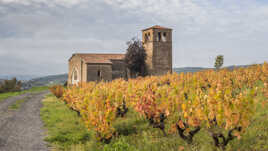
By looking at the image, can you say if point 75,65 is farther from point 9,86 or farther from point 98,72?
point 9,86

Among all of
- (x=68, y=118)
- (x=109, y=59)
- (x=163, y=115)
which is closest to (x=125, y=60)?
→ (x=109, y=59)

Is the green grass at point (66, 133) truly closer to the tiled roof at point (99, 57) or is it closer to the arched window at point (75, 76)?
the tiled roof at point (99, 57)

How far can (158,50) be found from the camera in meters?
45.8

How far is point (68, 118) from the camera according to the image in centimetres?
1476

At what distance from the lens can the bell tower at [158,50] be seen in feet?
149

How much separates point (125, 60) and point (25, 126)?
110 ft

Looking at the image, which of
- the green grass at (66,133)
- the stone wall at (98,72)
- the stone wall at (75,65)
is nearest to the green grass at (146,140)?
the green grass at (66,133)

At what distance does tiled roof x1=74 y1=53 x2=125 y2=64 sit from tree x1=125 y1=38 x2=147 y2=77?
11.4ft

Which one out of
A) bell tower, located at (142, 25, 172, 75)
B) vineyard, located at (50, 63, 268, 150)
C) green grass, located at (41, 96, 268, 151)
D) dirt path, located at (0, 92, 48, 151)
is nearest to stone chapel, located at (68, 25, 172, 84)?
bell tower, located at (142, 25, 172, 75)

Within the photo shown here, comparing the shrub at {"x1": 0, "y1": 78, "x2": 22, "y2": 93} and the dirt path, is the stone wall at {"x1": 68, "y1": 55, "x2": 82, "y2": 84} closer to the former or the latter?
the shrub at {"x1": 0, "y1": 78, "x2": 22, "y2": 93}

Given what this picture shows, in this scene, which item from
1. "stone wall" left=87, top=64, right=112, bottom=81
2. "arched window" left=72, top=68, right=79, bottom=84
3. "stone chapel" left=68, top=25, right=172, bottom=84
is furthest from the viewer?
"arched window" left=72, top=68, right=79, bottom=84

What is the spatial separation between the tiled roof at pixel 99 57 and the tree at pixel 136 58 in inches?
137

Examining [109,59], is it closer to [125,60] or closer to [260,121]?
[125,60]

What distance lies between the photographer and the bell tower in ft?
149
